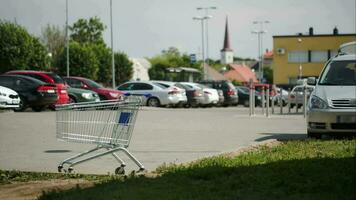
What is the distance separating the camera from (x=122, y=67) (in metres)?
81.2

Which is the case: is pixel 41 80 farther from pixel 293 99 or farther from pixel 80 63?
pixel 80 63

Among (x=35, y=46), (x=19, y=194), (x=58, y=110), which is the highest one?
(x=35, y=46)

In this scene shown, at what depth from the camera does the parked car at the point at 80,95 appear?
91.4ft

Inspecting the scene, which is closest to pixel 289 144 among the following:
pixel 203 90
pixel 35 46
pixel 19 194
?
pixel 19 194

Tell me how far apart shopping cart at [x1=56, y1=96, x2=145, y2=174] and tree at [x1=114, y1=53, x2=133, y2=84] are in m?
72.0

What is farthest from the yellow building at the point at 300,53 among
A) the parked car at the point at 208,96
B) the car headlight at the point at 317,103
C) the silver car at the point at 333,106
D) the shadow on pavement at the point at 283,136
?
the car headlight at the point at 317,103

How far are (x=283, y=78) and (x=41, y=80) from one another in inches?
2328

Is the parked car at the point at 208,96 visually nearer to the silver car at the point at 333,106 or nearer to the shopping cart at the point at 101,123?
the silver car at the point at 333,106

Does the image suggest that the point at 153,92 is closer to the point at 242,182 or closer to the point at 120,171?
the point at 120,171

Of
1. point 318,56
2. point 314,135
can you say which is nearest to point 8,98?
point 314,135

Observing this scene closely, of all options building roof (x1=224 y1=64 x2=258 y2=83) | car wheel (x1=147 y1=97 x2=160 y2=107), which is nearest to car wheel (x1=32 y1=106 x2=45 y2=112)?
car wheel (x1=147 y1=97 x2=160 y2=107)

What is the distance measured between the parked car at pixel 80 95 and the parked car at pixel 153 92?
5.60 meters

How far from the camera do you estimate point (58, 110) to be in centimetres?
900

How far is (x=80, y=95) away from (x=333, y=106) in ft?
53.9
